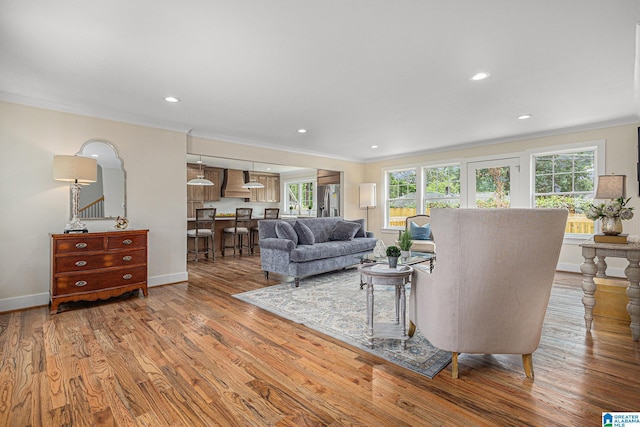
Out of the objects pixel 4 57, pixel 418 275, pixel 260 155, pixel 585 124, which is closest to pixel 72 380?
pixel 418 275

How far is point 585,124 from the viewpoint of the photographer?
4637mm

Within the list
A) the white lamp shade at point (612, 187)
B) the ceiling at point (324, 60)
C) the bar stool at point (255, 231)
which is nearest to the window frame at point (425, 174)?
the ceiling at point (324, 60)

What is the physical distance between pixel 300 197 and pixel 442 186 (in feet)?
15.7

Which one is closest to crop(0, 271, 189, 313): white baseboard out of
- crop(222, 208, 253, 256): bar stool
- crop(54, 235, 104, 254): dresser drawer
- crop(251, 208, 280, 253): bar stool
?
crop(54, 235, 104, 254): dresser drawer

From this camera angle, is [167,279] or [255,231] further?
[255,231]

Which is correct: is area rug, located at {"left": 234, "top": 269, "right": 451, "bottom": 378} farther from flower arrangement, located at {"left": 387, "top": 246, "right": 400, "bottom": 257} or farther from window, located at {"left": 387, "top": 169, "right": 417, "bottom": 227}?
window, located at {"left": 387, "top": 169, "right": 417, "bottom": 227}

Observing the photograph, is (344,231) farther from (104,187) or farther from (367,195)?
(104,187)

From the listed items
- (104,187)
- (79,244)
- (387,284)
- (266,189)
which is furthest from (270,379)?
(266,189)

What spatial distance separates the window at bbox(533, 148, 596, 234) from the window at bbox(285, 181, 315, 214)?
5.83 metres

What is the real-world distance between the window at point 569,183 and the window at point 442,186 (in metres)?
1.39

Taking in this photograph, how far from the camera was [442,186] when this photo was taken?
6.57 m

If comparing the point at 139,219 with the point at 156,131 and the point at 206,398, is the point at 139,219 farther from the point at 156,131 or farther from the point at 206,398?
the point at 206,398

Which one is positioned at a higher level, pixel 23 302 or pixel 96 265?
pixel 96 265

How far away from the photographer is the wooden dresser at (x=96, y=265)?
3.30m
